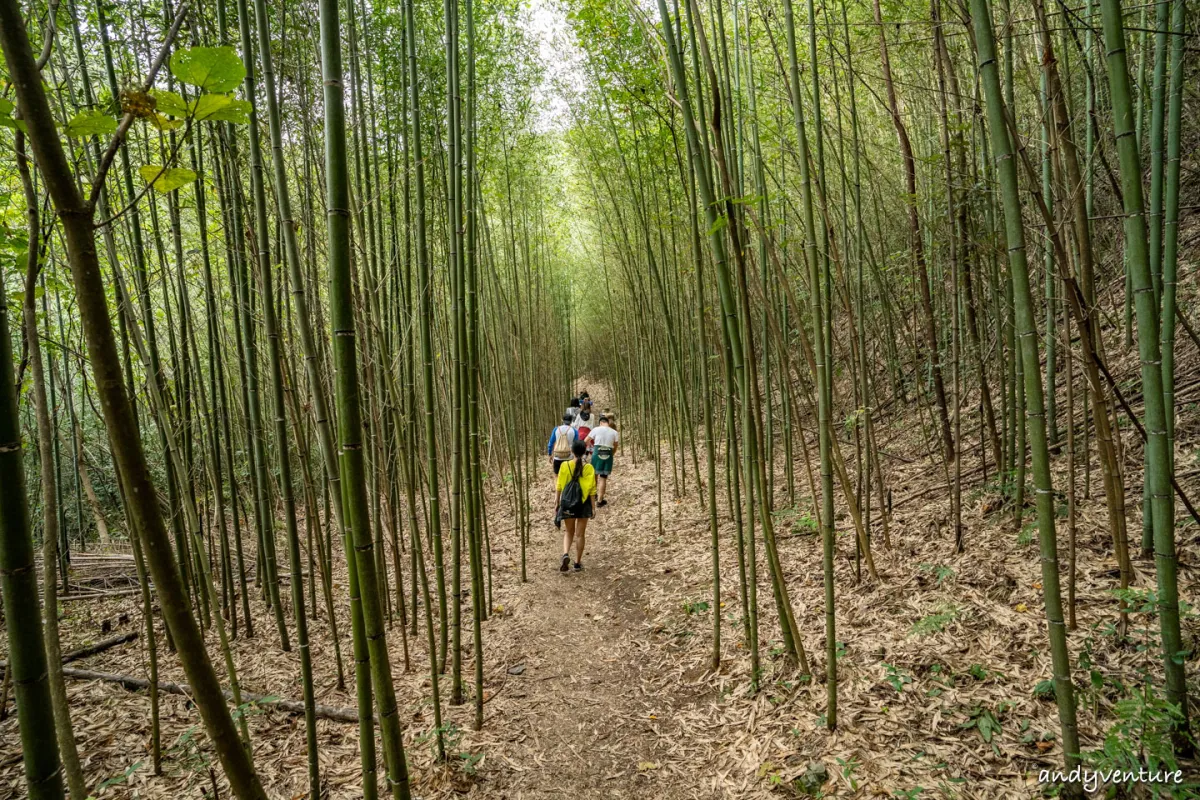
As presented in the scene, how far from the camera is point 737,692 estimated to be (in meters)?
2.51

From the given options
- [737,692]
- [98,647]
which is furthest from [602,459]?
[98,647]

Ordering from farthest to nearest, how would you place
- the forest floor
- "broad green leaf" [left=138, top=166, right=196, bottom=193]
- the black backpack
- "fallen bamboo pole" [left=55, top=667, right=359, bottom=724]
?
the black backpack, "fallen bamboo pole" [left=55, top=667, right=359, bottom=724], the forest floor, "broad green leaf" [left=138, top=166, right=196, bottom=193]

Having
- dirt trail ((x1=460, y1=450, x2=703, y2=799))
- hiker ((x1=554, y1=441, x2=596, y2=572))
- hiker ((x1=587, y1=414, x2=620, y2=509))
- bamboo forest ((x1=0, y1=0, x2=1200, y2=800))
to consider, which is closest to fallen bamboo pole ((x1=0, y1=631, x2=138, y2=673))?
bamboo forest ((x1=0, y1=0, x2=1200, y2=800))

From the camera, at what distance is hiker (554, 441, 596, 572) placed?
4234 millimetres

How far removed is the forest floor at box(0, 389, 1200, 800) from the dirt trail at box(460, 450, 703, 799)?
0.04ft

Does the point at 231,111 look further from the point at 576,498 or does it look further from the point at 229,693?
the point at 576,498

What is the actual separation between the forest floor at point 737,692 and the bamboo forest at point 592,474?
0.7 inches

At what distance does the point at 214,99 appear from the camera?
0.81 metres

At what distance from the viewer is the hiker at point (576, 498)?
423cm

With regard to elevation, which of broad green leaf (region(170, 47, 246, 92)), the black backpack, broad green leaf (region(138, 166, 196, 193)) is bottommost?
the black backpack

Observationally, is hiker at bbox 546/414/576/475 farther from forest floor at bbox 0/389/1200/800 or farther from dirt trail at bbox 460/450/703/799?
forest floor at bbox 0/389/1200/800

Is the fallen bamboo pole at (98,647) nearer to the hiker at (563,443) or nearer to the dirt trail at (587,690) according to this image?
the dirt trail at (587,690)

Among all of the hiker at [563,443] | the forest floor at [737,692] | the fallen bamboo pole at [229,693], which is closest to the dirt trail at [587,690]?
the forest floor at [737,692]

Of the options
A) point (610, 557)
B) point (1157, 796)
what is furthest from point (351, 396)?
point (610, 557)
